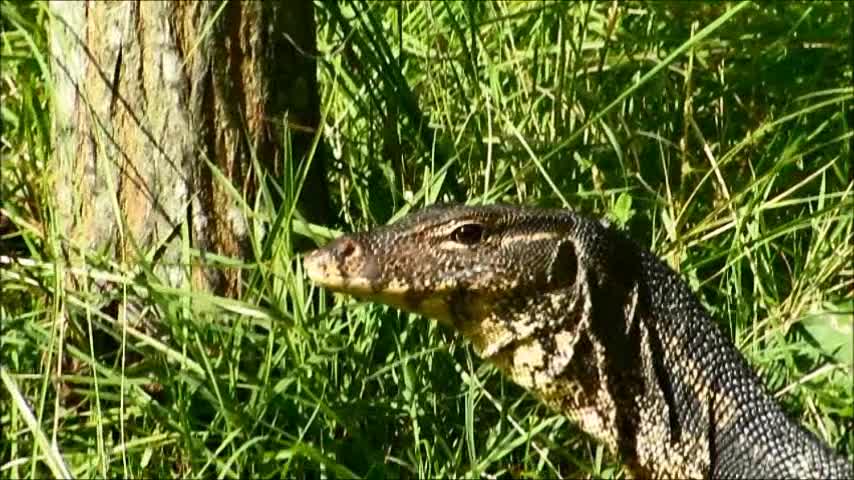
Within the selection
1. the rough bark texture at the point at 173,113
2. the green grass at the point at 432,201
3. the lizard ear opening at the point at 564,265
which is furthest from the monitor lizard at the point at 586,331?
the rough bark texture at the point at 173,113

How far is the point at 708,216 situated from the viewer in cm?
492

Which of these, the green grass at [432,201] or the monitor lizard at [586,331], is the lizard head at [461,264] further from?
the green grass at [432,201]

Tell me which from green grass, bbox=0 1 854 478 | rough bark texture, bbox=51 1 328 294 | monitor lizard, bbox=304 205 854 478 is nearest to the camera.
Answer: monitor lizard, bbox=304 205 854 478

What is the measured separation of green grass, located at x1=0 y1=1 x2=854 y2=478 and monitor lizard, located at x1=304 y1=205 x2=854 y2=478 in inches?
15.9

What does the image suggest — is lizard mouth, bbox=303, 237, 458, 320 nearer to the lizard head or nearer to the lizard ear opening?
the lizard head

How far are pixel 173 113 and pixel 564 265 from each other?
1.17m

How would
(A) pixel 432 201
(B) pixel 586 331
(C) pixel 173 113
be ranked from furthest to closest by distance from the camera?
(A) pixel 432 201 < (C) pixel 173 113 < (B) pixel 586 331

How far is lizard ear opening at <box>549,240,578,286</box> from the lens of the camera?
3.78m

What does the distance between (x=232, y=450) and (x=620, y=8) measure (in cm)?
230

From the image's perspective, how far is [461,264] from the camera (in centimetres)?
378

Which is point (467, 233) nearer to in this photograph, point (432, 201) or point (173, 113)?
point (432, 201)

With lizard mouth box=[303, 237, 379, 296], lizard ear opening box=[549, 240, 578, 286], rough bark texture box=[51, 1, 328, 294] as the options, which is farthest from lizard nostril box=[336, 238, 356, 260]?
rough bark texture box=[51, 1, 328, 294]

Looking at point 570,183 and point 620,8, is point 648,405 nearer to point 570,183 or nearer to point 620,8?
point 570,183

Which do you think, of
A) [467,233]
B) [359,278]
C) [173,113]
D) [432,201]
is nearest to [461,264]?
[467,233]
